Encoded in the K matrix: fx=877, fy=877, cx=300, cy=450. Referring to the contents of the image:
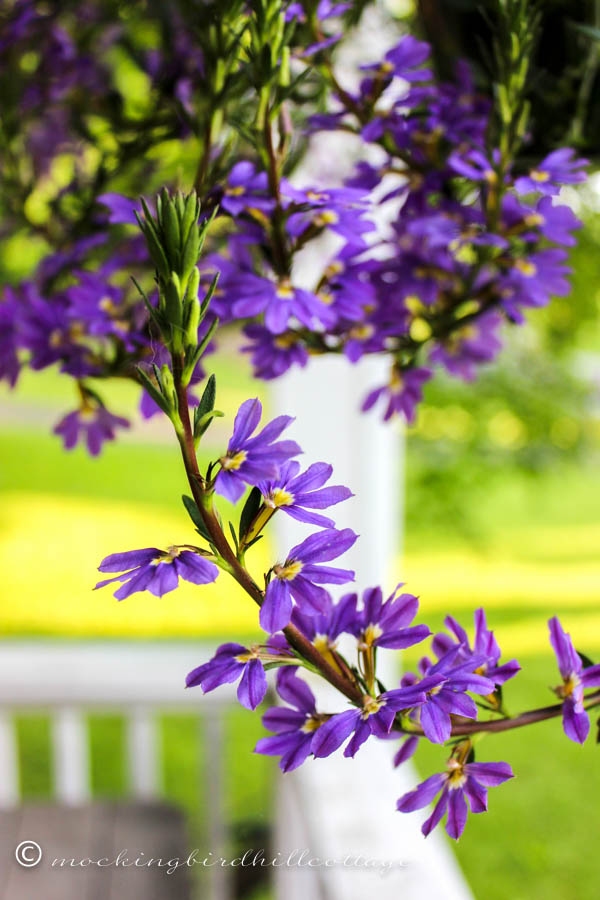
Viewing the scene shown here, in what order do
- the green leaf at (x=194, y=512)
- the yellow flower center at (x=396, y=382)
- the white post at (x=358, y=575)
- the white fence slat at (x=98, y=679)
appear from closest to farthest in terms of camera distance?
the green leaf at (x=194, y=512)
the yellow flower center at (x=396, y=382)
the white post at (x=358, y=575)
the white fence slat at (x=98, y=679)

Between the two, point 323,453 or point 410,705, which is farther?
point 323,453

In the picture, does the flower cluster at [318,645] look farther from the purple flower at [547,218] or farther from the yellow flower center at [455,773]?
the purple flower at [547,218]

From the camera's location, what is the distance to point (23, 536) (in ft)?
18.5

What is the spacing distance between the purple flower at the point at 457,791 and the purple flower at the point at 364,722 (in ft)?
0.13

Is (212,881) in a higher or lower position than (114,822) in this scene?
lower

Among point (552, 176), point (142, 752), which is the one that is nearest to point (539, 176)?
point (552, 176)

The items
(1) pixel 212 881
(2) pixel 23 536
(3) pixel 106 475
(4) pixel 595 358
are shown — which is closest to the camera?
(1) pixel 212 881

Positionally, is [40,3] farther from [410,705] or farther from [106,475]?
[106,475]

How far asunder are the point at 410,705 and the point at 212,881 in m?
1.28

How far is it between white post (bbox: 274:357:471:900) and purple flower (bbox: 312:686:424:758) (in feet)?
2.29

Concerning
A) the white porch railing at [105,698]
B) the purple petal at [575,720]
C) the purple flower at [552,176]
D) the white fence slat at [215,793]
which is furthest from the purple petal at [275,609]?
the white fence slat at [215,793]

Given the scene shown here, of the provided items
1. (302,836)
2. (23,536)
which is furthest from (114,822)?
(23,536)

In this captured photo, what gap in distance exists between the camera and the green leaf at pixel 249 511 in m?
0.23

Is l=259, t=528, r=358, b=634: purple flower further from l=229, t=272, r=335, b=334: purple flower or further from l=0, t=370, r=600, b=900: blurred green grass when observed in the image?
l=0, t=370, r=600, b=900: blurred green grass
